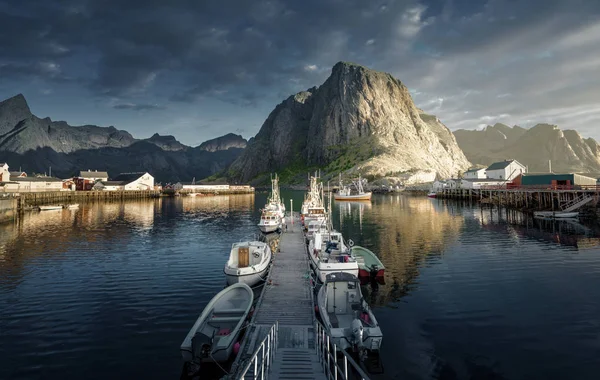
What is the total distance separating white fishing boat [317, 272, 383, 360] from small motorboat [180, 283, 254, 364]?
5.18m

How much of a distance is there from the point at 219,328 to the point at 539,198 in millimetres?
89194

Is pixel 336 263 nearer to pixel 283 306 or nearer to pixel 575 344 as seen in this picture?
pixel 283 306

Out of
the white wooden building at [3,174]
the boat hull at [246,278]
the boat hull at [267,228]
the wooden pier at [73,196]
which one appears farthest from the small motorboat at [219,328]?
the white wooden building at [3,174]

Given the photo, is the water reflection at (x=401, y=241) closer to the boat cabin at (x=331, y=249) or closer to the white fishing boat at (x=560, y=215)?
the boat cabin at (x=331, y=249)

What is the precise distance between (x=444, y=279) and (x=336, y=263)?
35.1 feet

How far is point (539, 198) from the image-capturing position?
263 feet

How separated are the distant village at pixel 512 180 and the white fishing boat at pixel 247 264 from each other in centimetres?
8147

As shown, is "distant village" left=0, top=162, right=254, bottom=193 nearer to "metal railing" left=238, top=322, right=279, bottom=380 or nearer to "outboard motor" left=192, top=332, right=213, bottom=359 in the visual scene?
"outboard motor" left=192, top=332, right=213, bottom=359

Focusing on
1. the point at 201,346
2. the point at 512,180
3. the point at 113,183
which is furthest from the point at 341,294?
the point at 113,183

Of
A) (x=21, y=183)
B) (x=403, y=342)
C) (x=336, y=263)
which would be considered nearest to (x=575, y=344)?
(x=403, y=342)

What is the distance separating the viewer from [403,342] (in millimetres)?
18688

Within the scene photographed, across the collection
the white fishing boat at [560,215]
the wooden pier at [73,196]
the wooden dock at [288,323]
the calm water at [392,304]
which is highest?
the wooden pier at [73,196]

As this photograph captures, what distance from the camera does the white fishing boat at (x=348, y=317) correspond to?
667 inches

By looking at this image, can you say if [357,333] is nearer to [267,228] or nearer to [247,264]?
[247,264]
